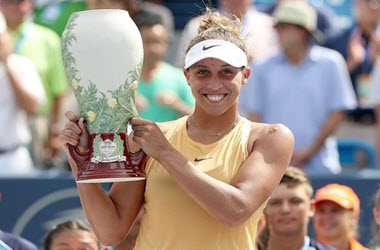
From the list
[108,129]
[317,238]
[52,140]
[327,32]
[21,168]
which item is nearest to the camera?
[108,129]

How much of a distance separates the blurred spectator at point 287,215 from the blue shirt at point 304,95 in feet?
5.00

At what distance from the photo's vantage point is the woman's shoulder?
2998 millimetres

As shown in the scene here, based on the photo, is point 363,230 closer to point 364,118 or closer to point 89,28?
point 364,118

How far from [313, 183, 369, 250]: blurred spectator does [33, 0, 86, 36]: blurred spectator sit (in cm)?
341

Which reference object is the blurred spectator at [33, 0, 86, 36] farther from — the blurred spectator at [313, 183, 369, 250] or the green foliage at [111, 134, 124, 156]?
the green foliage at [111, 134, 124, 156]

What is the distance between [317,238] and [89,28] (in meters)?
2.69

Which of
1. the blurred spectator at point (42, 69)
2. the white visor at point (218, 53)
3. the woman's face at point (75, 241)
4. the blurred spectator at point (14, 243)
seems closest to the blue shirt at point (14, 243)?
the blurred spectator at point (14, 243)

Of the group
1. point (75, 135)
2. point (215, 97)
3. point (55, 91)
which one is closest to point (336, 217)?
point (215, 97)

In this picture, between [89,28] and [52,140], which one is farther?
[52,140]

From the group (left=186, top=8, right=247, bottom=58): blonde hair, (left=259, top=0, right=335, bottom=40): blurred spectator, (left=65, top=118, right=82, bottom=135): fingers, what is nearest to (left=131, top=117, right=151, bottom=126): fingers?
(left=65, top=118, right=82, bottom=135): fingers

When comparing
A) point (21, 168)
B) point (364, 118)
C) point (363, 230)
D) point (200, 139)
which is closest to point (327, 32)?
point (364, 118)

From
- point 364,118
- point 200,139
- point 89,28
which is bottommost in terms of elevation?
point 364,118

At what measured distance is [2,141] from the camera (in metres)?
6.03

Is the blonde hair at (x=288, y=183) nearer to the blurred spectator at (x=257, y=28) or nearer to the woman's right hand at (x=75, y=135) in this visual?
the woman's right hand at (x=75, y=135)
